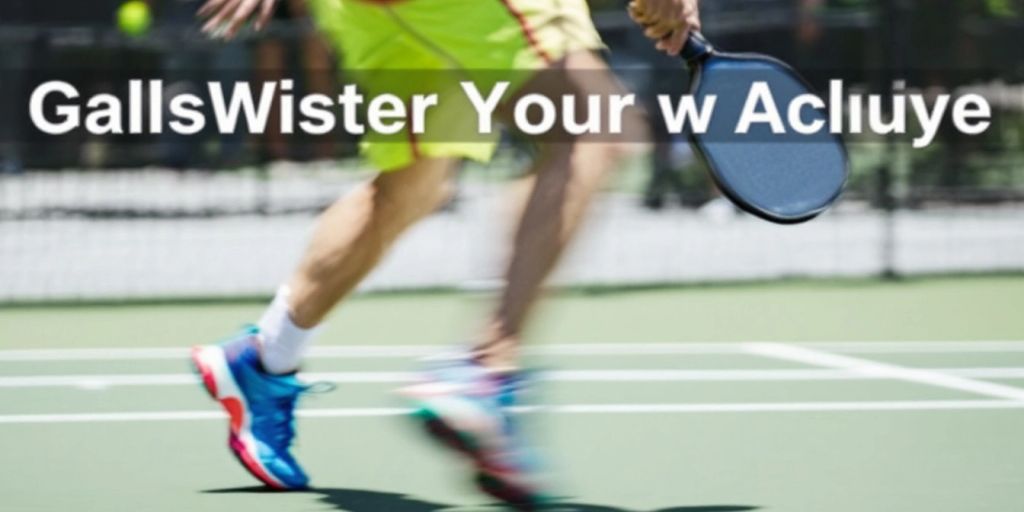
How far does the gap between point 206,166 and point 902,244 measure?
11.3ft

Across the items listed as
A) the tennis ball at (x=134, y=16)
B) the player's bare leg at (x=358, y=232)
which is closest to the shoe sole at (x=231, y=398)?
the player's bare leg at (x=358, y=232)

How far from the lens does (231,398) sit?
14.6 ft

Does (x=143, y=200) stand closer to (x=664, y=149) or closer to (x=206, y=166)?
(x=206, y=166)

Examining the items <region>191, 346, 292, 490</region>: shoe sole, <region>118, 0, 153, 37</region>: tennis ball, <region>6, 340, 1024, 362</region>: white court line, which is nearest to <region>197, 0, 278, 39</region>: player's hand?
<region>191, 346, 292, 490</region>: shoe sole

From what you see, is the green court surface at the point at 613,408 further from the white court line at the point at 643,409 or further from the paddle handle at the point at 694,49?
the paddle handle at the point at 694,49

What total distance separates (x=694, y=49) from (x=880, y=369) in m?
2.53

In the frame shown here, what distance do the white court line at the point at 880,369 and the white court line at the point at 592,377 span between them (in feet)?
0.19

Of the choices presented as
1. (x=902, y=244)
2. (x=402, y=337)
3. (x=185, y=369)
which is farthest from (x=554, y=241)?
(x=902, y=244)

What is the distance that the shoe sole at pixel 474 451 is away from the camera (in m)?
3.81

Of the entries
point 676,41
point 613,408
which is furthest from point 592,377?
point 676,41

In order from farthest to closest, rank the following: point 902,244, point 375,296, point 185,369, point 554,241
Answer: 1. point 902,244
2. point 375,296
3. point 185,369
4. point 554,241

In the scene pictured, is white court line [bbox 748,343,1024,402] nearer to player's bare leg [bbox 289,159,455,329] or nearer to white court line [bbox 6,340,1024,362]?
white court line [bbox 6,340,1024,362]

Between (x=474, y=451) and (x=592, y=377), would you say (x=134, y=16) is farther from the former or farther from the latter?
(x=474, y=451)

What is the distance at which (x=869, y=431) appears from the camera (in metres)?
5.16
